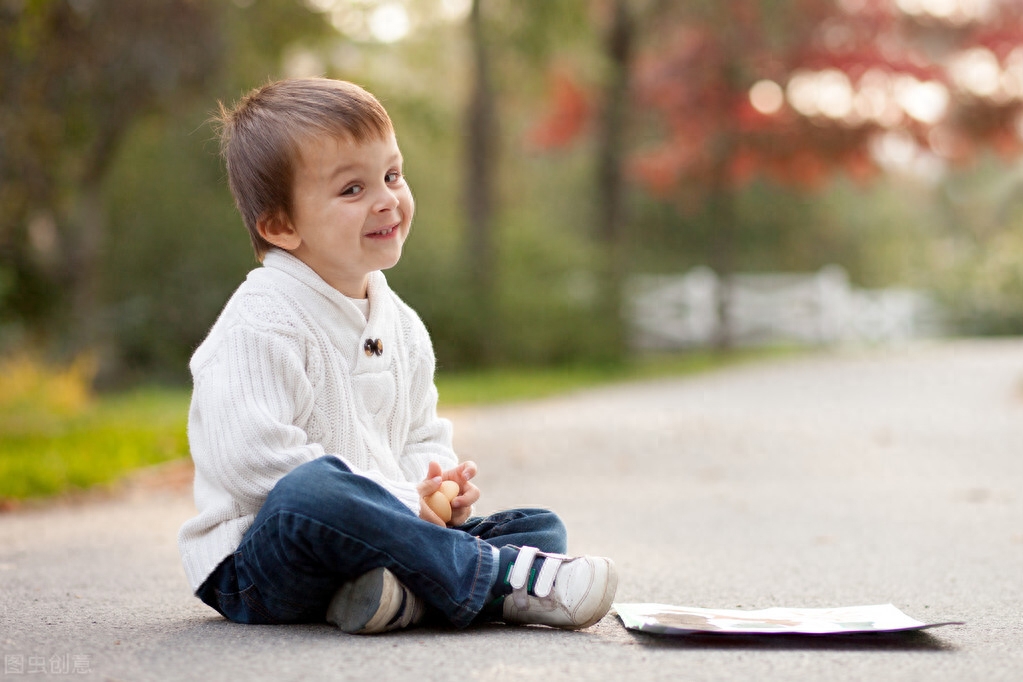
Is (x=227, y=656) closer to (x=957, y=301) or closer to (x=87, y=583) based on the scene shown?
(x=87, y=583)

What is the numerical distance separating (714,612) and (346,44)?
1311 cm

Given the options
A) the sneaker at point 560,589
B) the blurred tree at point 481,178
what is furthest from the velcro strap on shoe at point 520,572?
the blurred tree at point 481,178

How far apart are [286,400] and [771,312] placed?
18624 mm

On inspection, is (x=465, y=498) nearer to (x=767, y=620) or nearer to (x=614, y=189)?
(x=767, y=620)

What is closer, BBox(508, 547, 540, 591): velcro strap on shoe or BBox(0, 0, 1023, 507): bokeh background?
BBox(508, 547, 540, 591): velcro strap on shoe

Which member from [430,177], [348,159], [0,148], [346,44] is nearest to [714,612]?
[348,159]

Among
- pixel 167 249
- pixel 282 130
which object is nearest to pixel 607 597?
pixel 282 130

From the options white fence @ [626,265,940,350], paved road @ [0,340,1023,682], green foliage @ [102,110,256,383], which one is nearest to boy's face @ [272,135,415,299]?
paved road @ [0,340,1023,682]

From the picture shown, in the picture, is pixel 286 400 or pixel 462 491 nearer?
pixel 286 400

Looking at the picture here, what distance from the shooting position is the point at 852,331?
20891mm

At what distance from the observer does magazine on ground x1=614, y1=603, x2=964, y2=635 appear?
2.58 m

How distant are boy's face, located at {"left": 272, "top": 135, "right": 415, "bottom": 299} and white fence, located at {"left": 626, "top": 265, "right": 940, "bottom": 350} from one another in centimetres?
1650

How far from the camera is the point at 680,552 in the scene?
13.4 feet

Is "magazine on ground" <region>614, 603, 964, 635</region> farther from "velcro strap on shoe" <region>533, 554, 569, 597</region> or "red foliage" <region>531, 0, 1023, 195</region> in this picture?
"red foliage" <region>531, 0, 1023, 195</region>
